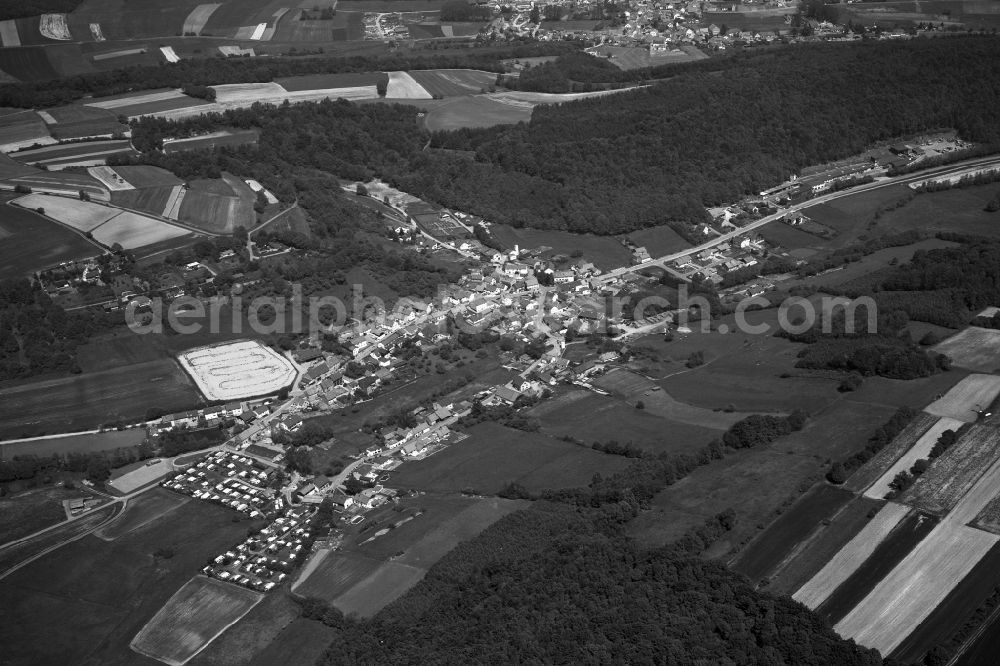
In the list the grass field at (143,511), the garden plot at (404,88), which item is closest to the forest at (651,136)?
the garden plot at (404,88)

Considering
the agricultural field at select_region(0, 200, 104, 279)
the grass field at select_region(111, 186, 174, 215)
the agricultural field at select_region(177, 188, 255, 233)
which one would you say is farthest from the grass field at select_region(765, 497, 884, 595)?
the grass field at select_region(111, 186, 174, 215)

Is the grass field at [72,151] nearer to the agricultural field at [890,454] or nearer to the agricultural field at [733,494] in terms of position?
the agricultural field at [733,494]

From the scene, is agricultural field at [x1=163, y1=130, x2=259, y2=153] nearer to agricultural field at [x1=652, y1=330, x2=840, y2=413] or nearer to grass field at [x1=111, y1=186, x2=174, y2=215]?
grass field at [x1=111, y1=186, x2=174, y2=215]

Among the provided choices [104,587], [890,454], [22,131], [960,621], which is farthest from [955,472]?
[22,131]

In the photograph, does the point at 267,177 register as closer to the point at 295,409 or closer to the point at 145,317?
the point at 145,317

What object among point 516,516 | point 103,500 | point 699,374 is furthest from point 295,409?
point 699,374

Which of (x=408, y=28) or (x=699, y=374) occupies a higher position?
(x=408, y=28)
